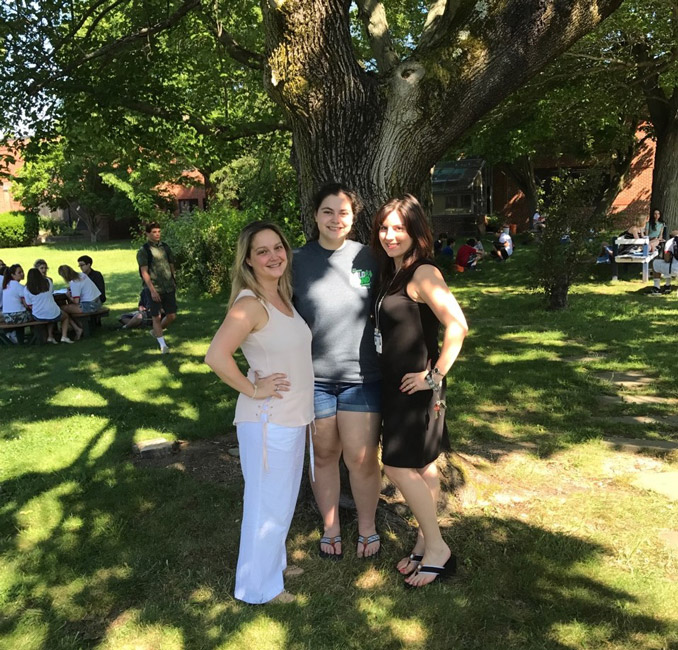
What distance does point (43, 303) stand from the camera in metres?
10.1

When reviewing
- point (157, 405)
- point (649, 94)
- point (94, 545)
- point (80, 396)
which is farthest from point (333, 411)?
point (649, 94)

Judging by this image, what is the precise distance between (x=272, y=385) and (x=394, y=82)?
2.09 m

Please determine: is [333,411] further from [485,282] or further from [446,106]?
[485,282]

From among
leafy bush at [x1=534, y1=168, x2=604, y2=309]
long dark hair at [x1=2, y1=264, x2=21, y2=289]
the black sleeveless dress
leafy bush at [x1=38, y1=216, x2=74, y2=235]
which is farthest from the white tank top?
leafy bush at [x1=38, y1=216, x2=74, y2=235]

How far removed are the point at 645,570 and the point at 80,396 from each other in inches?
231

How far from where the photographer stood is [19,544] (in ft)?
12.3

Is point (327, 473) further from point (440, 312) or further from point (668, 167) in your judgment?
point (668, 167)

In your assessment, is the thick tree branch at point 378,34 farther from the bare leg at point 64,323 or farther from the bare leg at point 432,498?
the bare leg at point 64,323

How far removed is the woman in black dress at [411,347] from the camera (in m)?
3.01

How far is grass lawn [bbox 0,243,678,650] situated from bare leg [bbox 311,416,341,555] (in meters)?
0.17

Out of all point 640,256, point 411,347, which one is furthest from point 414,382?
point 640,256

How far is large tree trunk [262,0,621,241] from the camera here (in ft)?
11.6

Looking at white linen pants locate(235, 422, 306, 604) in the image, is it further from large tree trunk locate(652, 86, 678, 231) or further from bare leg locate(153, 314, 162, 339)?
large tree trunk locate(652, 86, 678, 231)

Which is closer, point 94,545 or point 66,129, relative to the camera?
point 94,545
